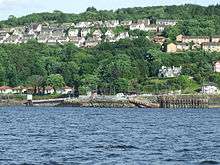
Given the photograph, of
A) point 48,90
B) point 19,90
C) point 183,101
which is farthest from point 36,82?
point 183,101

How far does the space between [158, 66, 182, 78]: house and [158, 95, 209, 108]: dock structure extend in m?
23.2

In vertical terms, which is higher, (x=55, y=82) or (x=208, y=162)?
(x=208, y=162)

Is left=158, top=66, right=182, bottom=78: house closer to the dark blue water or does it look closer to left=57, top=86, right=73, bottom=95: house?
left=57, top=86, right=73, bottom=95: house

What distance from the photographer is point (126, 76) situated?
17675cm

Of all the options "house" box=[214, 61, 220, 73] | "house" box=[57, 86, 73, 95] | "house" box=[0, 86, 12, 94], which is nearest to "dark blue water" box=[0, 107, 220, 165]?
"house" box=[57, 86, 73, 95]

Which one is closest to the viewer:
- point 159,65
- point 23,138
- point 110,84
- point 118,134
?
point 23,138

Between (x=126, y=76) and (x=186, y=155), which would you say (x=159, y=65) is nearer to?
(x=126, y=76)

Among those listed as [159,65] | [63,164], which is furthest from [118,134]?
[159,65]

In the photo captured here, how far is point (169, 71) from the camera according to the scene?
18075cm

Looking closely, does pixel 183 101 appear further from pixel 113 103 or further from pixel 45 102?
pixel 45 102

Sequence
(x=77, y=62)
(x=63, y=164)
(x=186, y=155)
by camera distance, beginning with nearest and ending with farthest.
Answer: (x=63, y=164) → (x=186, y=155) → (x=77, y=62)

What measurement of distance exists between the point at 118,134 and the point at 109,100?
92473mm

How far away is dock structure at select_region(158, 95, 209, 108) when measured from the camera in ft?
499

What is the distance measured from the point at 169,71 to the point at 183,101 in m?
29.0
